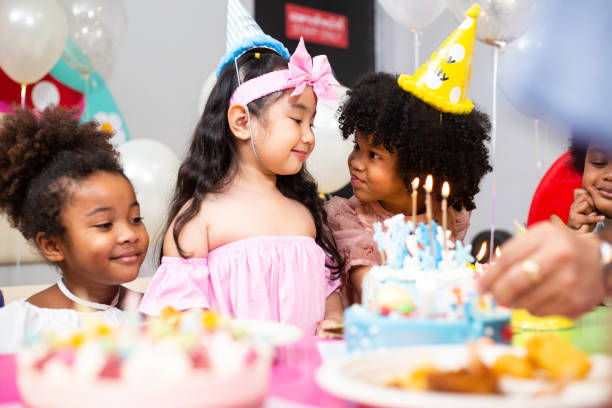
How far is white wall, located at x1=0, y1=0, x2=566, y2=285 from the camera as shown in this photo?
3.60m

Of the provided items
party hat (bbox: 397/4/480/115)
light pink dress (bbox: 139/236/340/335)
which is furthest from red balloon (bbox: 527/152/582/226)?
light pink dress (bbox: 139/236/340/335)

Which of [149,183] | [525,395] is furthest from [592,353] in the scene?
[149,183]

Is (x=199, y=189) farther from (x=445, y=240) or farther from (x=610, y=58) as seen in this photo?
(x=610, y=58)

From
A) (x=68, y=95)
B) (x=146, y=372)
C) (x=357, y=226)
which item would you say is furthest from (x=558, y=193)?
(x=68, y=95)

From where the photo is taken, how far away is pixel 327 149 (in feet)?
8.02

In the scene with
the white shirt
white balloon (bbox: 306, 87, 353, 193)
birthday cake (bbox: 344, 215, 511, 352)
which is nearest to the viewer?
birthday cake (bbox: 344, 215, 511, 352)

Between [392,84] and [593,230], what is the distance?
0.69m

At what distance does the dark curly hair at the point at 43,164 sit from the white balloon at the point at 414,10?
2.01 m

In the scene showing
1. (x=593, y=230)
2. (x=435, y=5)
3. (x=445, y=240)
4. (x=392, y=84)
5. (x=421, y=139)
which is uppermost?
(x=435, y=5)

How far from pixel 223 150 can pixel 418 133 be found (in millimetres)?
490

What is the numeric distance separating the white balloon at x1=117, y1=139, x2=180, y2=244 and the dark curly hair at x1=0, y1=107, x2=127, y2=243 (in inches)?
38.0

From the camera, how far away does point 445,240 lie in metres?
0.89

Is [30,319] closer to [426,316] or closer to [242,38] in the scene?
[242,38]

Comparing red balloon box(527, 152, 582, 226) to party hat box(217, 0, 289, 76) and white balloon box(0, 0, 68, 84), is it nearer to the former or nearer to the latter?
party hat box(217, 0, 289, 76)
